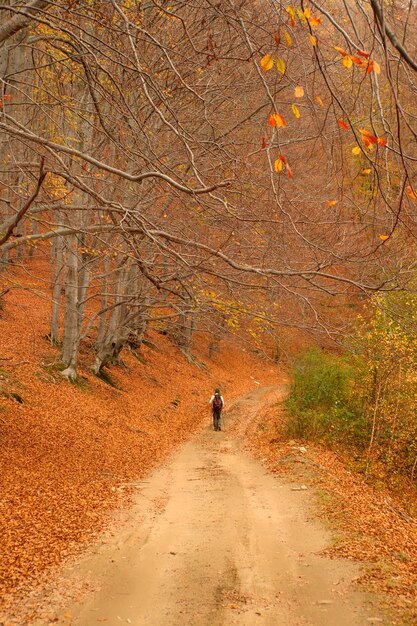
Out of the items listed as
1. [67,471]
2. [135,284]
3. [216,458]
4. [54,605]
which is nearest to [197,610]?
[54,605]

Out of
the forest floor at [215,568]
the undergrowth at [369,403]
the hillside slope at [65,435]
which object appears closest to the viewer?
the forest floor at [215,568]

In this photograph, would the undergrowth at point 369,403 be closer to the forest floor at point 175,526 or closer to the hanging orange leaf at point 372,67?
the forest floor at point 175,526

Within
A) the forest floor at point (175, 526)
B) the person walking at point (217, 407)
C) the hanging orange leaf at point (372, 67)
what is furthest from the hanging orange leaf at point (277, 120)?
the person walking at point (217, 407)

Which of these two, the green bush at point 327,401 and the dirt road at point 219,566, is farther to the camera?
the green bush at point 327,401

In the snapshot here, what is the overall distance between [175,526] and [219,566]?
1.83 meters

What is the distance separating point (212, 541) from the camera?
7.19 m

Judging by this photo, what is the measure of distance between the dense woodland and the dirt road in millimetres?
2453

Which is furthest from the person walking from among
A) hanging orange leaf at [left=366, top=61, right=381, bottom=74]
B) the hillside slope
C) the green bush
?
hanging orange leaf at [left=366, top=61, right=381, bottom=74]

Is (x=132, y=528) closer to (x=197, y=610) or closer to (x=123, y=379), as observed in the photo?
(x=197, y=610)

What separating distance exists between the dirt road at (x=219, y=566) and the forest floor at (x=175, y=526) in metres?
0.02

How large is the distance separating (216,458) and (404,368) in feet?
17.2

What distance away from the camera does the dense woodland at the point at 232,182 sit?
3.92 m

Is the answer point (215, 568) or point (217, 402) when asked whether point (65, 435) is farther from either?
point (215, 568)

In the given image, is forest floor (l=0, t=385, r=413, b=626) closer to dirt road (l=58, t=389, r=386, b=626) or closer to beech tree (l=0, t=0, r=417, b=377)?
dirt road (l=58, t=389, r=386, b=626)
